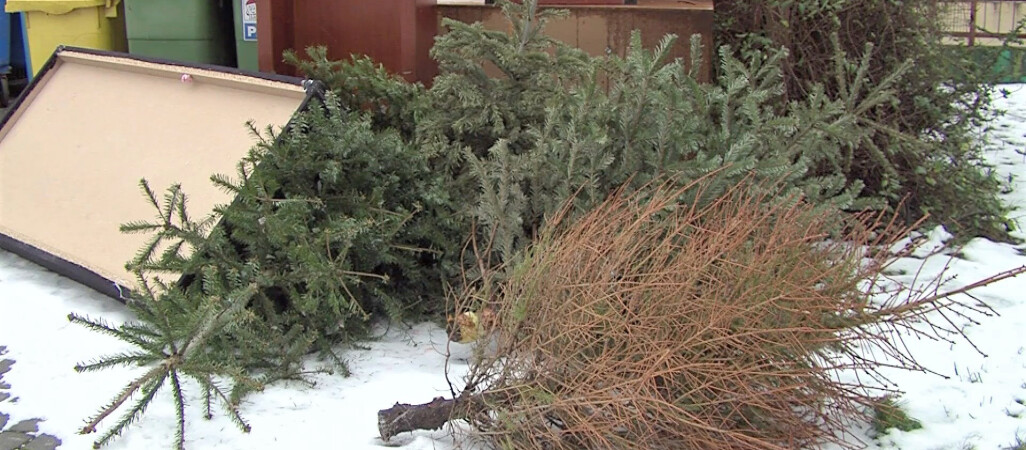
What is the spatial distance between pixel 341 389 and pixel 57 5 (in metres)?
4.44

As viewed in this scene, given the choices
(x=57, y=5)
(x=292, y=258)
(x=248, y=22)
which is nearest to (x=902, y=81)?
(x=292, y=258)

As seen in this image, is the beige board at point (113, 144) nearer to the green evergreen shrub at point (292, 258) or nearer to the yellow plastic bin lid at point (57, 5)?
the green evergreen shrub at point (292, 258)

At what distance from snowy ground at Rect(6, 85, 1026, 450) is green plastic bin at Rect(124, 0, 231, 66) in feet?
6.76

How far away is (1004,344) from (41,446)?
3.78 meters

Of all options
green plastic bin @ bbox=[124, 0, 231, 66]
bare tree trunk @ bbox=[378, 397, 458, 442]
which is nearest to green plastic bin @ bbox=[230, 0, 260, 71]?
green plastic bin @ bbox=[124, 0, 231, 66]

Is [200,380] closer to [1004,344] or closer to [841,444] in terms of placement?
[841,444]

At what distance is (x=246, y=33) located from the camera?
580cm

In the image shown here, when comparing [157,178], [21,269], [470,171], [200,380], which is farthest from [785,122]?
[21,269]

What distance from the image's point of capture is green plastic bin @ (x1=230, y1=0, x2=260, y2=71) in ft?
18.9

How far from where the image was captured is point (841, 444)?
288cm

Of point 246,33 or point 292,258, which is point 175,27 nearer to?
point 246,33

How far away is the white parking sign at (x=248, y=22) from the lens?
5734mm

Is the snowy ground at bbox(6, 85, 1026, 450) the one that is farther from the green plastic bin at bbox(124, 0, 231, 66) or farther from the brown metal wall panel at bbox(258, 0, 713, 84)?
the green plastic bin at bbox(124, 0, 231, 66)

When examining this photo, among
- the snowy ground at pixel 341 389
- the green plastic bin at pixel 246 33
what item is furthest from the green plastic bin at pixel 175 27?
the snowy ground at pixel 341 389
